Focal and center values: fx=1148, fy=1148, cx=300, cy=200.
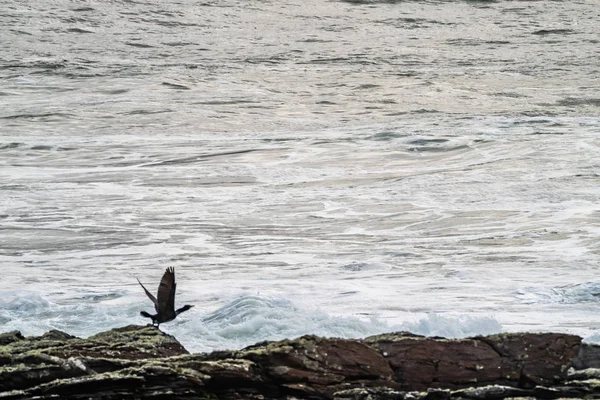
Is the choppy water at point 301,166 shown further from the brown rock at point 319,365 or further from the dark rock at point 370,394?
the dark rock at point 370,394

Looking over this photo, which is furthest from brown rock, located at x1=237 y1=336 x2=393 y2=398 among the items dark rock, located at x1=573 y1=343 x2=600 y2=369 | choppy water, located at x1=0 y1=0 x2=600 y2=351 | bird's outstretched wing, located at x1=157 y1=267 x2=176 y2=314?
choppy water, located at x1=0 y1=0 x2=600 y2=351

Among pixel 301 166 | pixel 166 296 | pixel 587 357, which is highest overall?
pixel 587 357

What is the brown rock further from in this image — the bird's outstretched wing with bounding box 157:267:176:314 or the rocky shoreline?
the bird's outstretched wing with bounding box 157:267:176:314

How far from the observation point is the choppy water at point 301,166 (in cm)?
841

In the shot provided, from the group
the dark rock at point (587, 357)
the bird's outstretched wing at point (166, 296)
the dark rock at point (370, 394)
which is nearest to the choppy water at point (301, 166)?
the bird's outstretched wing at point (166, 296)

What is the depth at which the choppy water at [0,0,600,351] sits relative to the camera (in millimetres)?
8414

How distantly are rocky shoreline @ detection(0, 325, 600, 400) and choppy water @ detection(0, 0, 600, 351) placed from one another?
2.56 meters

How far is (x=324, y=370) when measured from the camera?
4.28m

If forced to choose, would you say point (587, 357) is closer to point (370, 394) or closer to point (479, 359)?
point (479, 359)

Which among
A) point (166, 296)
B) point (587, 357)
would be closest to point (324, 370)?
point (587, 357)

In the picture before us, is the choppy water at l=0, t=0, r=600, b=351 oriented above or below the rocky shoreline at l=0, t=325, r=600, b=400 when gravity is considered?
below

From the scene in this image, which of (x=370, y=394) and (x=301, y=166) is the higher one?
(x=370, y=394)

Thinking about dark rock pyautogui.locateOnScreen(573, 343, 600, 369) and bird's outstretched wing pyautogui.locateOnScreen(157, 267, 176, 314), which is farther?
bird's outstretched wing pyautogui.locateOnScreen(157, 267, 176, 314)

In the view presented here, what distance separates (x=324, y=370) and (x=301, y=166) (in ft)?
38.8
